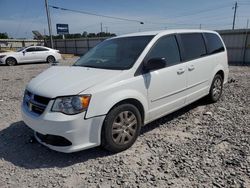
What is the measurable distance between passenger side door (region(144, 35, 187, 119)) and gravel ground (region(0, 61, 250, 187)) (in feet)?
1.63

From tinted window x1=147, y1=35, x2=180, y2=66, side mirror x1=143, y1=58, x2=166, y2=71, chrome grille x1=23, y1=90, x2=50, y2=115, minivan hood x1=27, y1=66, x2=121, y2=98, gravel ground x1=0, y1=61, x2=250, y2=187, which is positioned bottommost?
gravel ground x1=0, y1=61, x2=250, y2=187

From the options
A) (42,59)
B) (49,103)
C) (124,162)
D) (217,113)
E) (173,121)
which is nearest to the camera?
(49,103)

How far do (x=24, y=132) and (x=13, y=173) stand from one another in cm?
124

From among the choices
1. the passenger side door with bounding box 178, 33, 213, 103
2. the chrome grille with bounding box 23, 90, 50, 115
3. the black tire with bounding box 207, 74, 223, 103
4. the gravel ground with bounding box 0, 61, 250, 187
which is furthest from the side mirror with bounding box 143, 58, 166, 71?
the black tire with bounding box 207, 74, 223, 103

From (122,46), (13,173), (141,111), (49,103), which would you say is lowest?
(13,173)

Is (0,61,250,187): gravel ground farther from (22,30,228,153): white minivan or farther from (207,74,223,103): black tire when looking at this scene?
(207,74,223,103): black tire

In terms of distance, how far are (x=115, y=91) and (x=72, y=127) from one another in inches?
28.5

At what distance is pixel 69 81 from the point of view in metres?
2.94

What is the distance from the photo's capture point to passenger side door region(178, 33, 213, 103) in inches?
157

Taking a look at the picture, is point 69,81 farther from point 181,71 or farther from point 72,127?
point 181,71

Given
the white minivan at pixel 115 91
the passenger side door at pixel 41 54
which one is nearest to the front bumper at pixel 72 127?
the white minivan at pixel 115 91

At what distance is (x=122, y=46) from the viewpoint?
12.3ft

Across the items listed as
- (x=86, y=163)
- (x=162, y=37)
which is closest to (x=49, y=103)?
(x=86, y=163)

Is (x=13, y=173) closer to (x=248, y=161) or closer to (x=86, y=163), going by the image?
(x=86, y=163)
